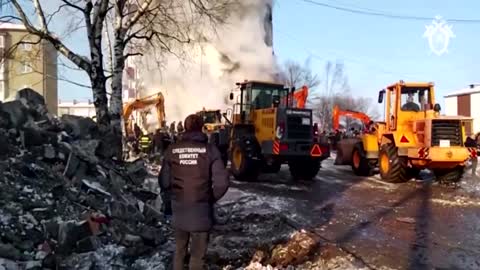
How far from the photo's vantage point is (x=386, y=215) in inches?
424

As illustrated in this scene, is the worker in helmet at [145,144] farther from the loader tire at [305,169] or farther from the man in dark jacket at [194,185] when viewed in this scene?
the man in dark jacket at [194,185]

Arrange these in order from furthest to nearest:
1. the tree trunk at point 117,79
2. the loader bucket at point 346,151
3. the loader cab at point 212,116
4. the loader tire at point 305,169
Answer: the loader cab at point 212,116, the loader bucket at point 346,151, the loader tire at point 305,169, the tree trunk at point 117,79

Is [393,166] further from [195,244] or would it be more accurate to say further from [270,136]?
[195,244]

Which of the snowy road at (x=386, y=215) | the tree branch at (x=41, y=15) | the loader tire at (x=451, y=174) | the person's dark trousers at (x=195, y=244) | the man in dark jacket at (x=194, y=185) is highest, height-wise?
the tree branch at (x=41, y=15)

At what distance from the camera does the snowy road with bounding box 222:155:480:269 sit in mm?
7641

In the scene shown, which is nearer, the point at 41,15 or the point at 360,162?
the point at 41,15

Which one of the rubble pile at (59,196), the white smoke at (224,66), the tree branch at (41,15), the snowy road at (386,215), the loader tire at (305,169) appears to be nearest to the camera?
the rubble pile at (59,196)

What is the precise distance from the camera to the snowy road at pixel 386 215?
25.1ft

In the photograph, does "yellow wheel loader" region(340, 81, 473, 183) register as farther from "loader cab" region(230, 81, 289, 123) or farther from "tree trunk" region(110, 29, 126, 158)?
"tree trunk" region(110, 29, 126, 158)

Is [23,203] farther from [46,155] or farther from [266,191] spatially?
[266,191]

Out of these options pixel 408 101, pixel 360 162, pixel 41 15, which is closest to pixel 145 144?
pixel 360 162

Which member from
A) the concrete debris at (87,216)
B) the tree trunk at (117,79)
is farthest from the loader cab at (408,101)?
the tree trunk at (117,79)

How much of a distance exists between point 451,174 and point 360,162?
3.28 meters

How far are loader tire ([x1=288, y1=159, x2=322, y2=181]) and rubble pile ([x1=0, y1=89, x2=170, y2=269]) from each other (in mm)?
6670
